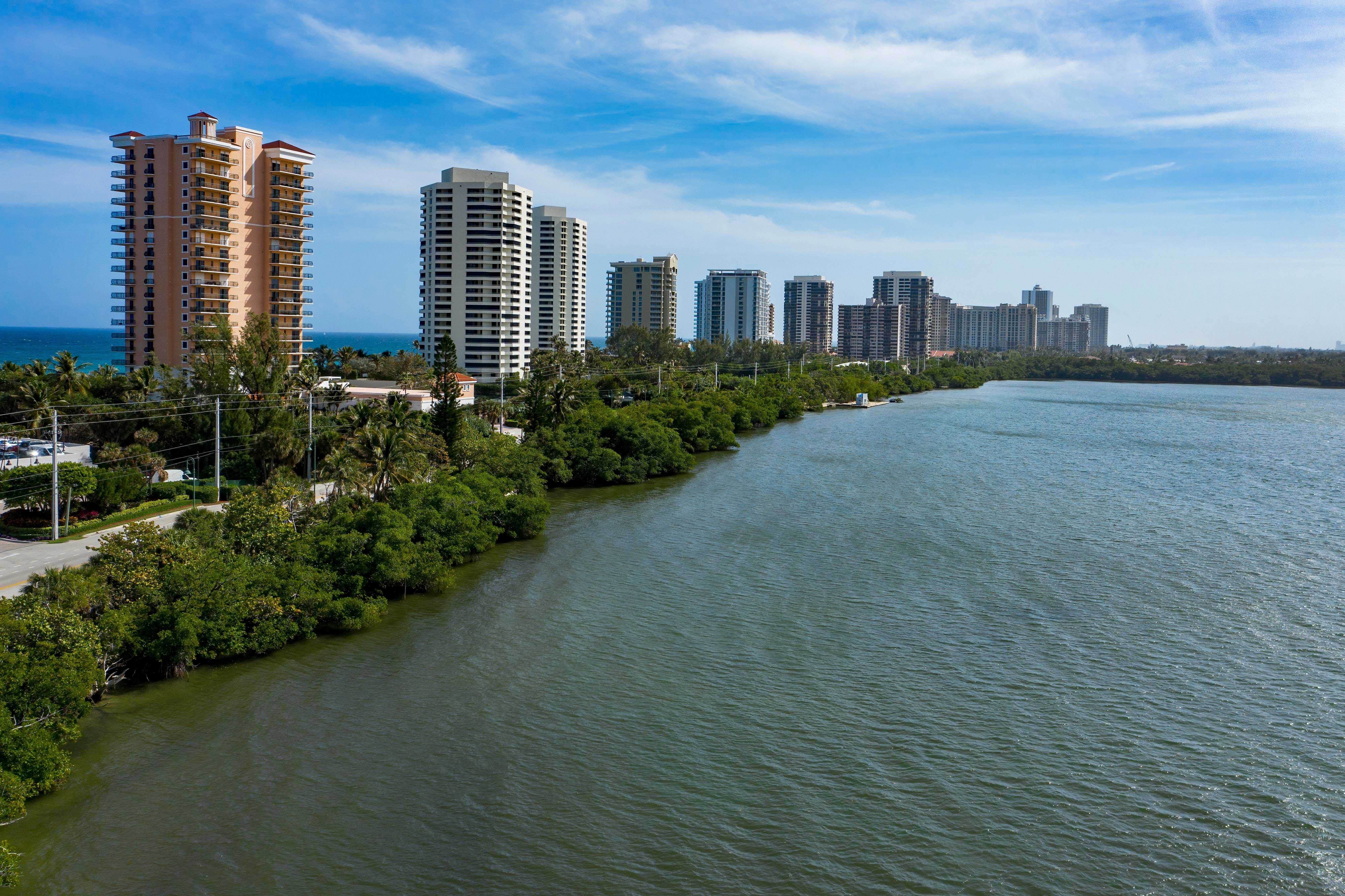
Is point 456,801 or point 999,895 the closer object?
point 999,895

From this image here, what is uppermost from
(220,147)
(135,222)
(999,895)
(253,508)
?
(220,147)

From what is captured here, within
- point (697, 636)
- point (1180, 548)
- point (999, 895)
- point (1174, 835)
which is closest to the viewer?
point (999, 895)

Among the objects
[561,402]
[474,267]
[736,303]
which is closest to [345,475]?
[561,402]

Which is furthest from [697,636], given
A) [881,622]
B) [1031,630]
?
[1031,630]

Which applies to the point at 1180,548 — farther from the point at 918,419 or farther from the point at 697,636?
the point at 918,419

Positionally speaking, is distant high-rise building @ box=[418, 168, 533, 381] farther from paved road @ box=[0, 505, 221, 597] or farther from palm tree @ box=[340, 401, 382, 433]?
paved road @ box=[0, 505, 221, 597]

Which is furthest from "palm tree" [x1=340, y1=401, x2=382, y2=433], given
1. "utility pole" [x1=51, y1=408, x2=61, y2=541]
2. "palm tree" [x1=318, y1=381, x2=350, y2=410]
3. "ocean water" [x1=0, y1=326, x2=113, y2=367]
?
"ocean water" [x1=0, y1=326, x2=113, y2=367]

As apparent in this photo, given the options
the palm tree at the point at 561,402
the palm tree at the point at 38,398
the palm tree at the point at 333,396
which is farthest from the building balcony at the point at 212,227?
the palm tree at the point at 561,402
